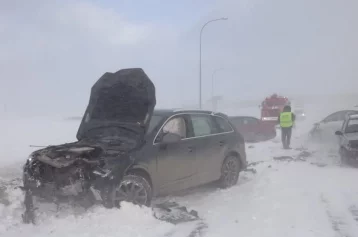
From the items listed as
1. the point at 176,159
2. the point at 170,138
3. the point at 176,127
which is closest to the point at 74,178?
the point at 170,138

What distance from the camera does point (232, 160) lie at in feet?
26.7

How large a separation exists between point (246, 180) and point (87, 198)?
451 centimetres

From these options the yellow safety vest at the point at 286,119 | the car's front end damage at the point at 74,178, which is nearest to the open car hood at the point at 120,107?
the car's front end damage at the point at 74,178

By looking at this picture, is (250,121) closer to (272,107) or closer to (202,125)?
(272,107)

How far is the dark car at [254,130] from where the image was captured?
19.2m

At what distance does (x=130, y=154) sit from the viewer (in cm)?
571

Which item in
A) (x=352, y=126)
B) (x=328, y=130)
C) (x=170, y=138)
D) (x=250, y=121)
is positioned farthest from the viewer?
(x=250, y=121)

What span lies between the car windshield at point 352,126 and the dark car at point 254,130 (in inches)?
312

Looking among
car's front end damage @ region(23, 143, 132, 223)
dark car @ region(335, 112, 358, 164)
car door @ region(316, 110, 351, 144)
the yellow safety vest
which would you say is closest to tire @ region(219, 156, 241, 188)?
car's front end damage @ region(23, 143, 132, 223)

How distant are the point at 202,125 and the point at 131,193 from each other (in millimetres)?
2383

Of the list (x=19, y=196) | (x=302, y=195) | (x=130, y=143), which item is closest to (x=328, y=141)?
(x=302, y=195)

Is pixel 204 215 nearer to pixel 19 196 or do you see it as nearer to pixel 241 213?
pixel 241 213

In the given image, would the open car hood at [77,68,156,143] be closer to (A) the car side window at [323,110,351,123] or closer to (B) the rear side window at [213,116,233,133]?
(B) the rear side window at [213,116,233,133]

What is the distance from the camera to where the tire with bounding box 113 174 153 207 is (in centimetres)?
555
